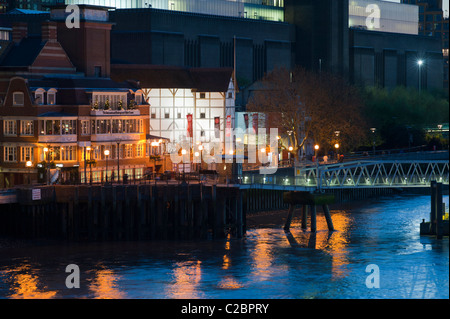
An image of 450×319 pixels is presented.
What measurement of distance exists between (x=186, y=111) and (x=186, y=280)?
214 feet

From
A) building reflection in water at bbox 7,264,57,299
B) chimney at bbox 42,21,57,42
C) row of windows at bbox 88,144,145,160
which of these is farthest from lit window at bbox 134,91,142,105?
building reflection in water at bbox 7,264,57,299

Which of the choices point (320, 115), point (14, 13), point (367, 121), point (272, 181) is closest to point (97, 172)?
point (272, 181)

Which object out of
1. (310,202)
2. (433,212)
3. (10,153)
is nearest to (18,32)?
(10,153)

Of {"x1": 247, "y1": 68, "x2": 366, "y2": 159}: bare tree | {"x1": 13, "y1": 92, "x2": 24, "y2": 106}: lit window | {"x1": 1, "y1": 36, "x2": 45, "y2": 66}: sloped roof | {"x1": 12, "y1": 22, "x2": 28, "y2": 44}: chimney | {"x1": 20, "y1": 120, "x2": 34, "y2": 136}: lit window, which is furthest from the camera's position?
{"x1": 247, "y1": 68, "x2": 366, "y2": 159}: bare tree

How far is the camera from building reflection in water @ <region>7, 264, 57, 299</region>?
270 ft

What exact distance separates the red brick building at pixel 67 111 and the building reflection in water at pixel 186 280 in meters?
22.0

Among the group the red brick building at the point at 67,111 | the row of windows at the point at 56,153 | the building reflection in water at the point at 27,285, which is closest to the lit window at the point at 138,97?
the red brick building at the point at 67,111

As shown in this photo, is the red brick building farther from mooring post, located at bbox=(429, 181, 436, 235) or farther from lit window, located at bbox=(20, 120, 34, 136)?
mooring post, located at bbox=(429, 181, 436, 235)

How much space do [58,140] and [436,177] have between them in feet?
114

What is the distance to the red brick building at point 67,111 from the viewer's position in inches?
4685

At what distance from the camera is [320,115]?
155 metres

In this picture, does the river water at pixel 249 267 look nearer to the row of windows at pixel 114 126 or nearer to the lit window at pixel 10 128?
the lit window at pixel 10 128

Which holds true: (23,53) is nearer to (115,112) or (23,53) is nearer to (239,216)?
(115,112)

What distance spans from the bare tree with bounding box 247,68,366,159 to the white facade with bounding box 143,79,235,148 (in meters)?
5.24
